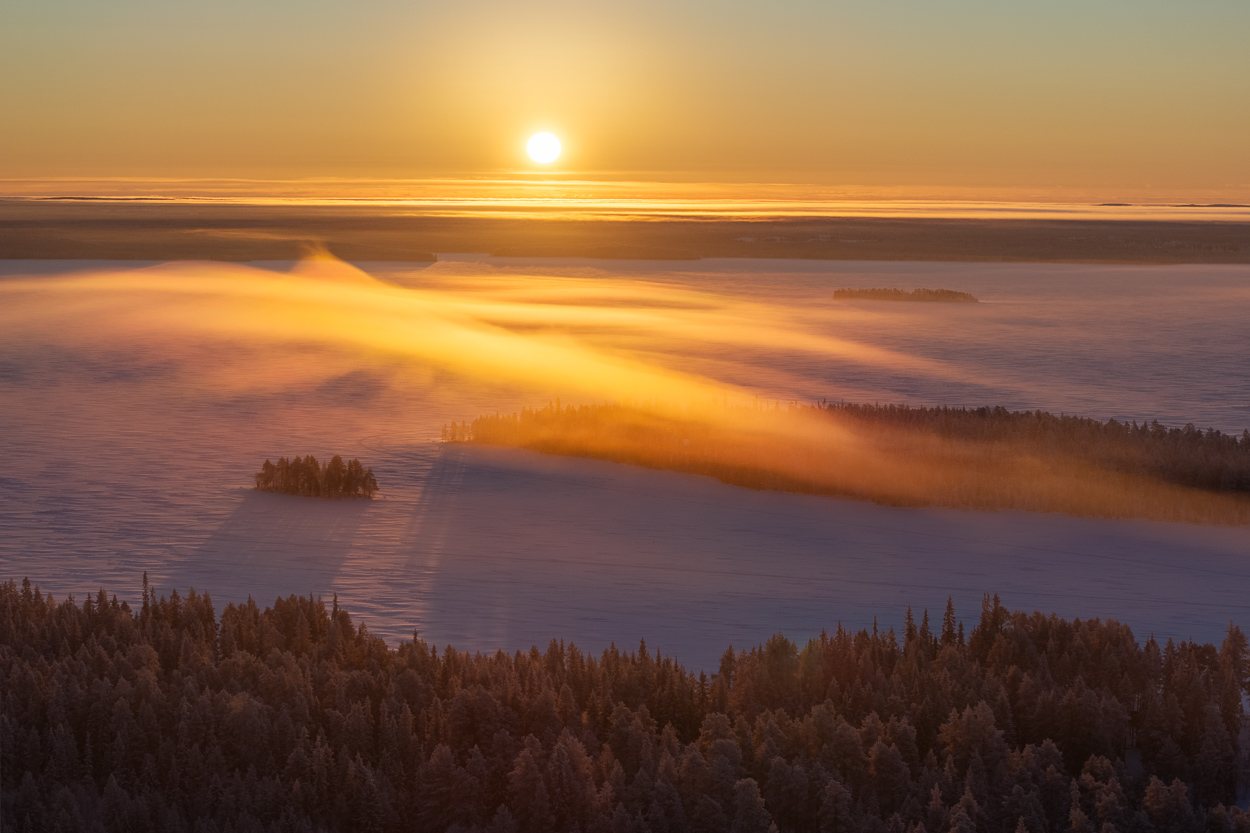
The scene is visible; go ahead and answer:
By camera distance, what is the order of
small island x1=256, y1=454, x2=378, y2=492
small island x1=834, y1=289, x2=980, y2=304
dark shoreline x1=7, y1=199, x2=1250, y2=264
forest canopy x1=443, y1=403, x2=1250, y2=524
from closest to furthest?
1. small island x1=256, y1=454, x2=378, y2=492
2. forest canopy x1=443, y1=403, x2=1250, y2=524
3. small island x1=834, y1=289, x2=980, y2=304
4. dark shoreline x1=7, y1=199, x2=1250, y2=264

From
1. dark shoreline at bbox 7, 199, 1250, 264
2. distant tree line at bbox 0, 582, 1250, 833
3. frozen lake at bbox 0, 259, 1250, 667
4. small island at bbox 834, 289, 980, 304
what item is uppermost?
dark shoreline at bbox 7, 199, 1250, 264

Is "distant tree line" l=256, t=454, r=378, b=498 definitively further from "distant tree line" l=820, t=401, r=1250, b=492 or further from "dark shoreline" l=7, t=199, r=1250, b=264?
"dark shoreline" l=7, t=199, r=1250, b=264

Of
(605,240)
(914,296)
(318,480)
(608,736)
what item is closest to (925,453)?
(318,480)

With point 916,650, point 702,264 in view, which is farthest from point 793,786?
point 702,264

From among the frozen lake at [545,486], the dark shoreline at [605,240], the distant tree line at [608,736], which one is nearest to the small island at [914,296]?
the frozen lake at [545,486]

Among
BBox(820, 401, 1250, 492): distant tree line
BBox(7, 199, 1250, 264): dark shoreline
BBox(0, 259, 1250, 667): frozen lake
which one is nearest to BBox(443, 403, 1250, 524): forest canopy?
BBox(820, 401, 1250, 492): distant tree line

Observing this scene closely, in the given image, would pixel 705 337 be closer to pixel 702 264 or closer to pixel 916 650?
pixel 916 650
